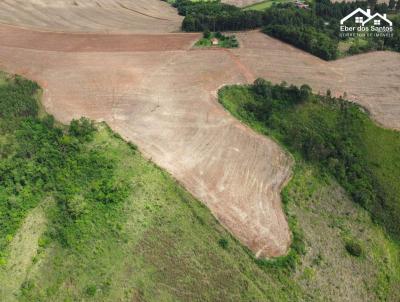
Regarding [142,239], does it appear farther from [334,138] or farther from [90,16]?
[90,16]

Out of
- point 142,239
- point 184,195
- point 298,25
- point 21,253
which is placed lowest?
point 21,253

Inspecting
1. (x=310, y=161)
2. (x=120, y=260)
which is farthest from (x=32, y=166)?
(x=310, y=161)

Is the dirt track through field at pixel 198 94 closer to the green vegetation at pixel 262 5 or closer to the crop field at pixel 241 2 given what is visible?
the green vegetation at pixel 262 5

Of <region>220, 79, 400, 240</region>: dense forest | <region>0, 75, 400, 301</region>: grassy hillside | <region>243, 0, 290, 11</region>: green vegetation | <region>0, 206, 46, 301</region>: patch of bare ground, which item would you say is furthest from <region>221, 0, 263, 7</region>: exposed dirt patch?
<region>0, 206, 46, 301</region>: patch of bare ground

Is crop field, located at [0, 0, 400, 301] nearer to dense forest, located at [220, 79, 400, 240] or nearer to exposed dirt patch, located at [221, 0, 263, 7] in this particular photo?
dense forest, located at [220, 79, 400, 240]

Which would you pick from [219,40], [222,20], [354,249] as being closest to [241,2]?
[222,20]

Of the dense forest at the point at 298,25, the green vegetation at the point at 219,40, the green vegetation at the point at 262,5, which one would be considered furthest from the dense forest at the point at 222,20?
the green vegetation at the point at 262,5
